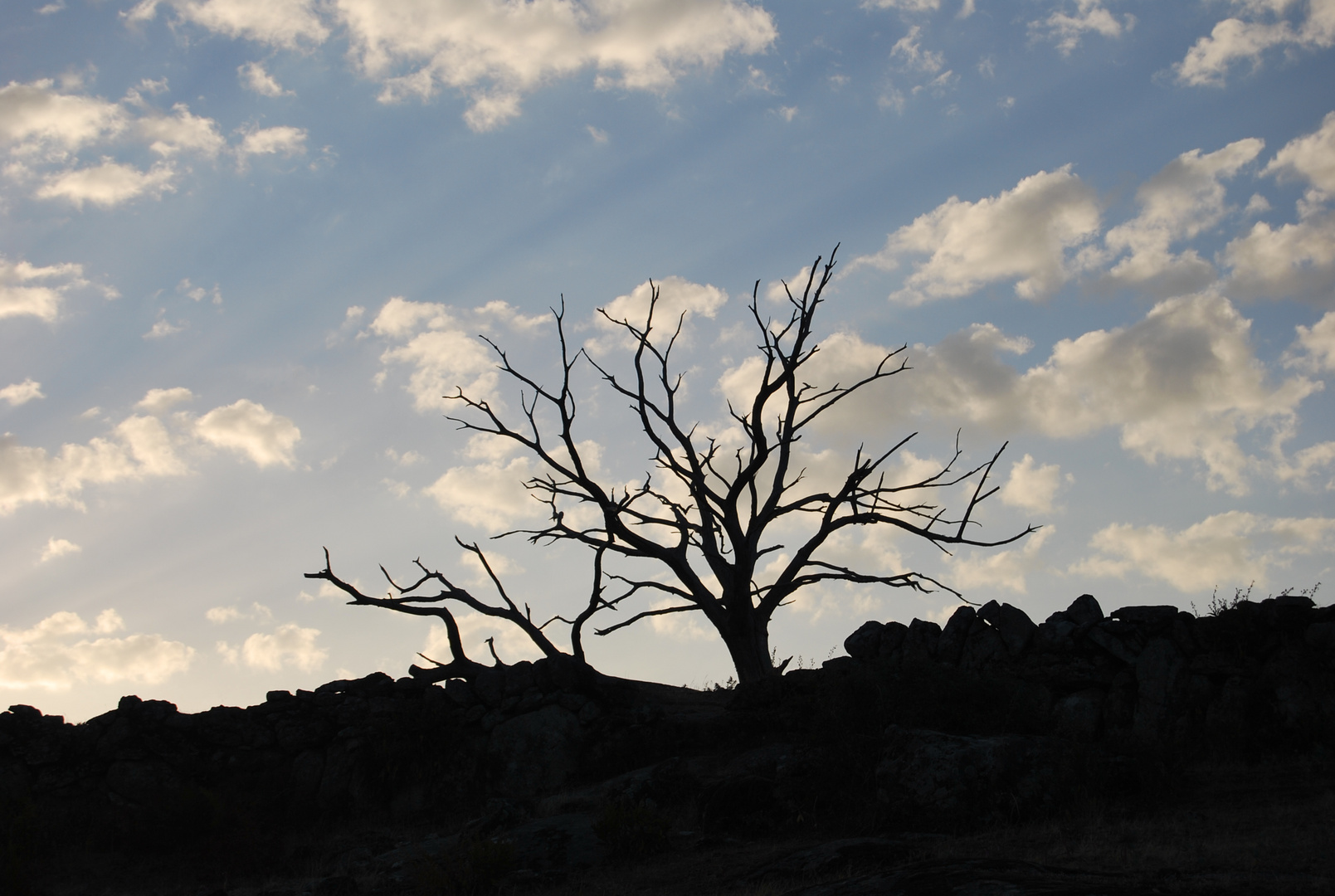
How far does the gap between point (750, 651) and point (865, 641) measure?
2947 millimetres

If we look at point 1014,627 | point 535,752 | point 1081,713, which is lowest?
point 1081,713

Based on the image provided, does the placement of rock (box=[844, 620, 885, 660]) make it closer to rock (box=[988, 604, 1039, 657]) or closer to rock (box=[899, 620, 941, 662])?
rock (box=[899, 620, 941, 662])

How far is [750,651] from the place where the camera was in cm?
1820

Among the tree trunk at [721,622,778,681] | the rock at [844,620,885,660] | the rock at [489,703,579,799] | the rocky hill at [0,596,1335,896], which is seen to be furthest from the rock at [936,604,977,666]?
the rock at [489,703,579,799]

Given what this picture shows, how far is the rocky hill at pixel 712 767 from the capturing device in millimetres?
10164

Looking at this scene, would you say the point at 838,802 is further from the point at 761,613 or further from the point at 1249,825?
the point at 761,613

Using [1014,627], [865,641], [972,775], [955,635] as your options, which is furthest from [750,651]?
[972,775]

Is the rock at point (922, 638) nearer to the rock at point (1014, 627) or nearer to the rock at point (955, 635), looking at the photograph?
the rock at point (955, 635)

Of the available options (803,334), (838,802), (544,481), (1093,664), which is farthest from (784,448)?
(838,802)

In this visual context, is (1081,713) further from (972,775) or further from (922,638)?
(972,775)

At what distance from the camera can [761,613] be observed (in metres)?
18.6

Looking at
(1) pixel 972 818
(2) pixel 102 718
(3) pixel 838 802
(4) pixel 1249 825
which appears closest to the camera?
(4) pixel 1249 825

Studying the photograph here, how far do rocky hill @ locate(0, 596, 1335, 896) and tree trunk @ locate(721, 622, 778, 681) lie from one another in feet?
2.40

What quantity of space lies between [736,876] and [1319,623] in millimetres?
8265
